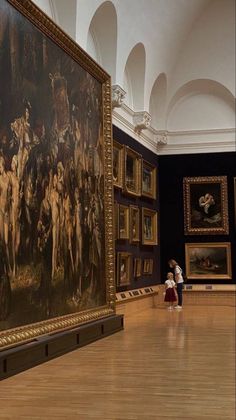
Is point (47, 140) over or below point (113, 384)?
over

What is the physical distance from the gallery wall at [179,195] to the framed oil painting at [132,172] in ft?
11.4

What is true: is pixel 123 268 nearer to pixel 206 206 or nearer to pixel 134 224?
pixel 134 224

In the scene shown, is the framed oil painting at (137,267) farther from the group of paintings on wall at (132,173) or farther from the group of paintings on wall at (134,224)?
the group of paintings on wall at (132,173)

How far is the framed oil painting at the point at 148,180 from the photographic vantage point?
2054 centimetres

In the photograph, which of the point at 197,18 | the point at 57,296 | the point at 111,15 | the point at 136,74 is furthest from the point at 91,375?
the point at 197,18

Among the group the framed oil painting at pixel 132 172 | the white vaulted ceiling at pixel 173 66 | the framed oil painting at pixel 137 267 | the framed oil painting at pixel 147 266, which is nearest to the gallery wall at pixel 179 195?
the white vaulted ceiling at pixel 173 66

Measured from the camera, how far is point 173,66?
22031 millimetres

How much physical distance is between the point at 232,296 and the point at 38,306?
43.4ft

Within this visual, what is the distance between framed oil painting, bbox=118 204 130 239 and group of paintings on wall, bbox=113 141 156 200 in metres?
0.54

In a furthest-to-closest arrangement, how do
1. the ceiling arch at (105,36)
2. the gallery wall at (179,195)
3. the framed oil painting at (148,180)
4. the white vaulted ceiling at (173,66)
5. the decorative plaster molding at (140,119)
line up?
the gallery wall at (179,195)
the framed oil painting at (148,180)
the decorative plaster molding at (140,119)
the white vaulted ceiling at (173,66)
the ceiling arch at (105,36)

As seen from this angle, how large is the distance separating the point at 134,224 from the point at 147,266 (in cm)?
201

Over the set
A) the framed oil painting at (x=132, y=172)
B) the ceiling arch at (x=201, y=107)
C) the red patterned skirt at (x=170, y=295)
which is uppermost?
the ceiling arch at (x=201, y=107)

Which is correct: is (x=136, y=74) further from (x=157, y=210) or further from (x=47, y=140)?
(x=47, y=140)

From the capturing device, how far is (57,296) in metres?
10.8
